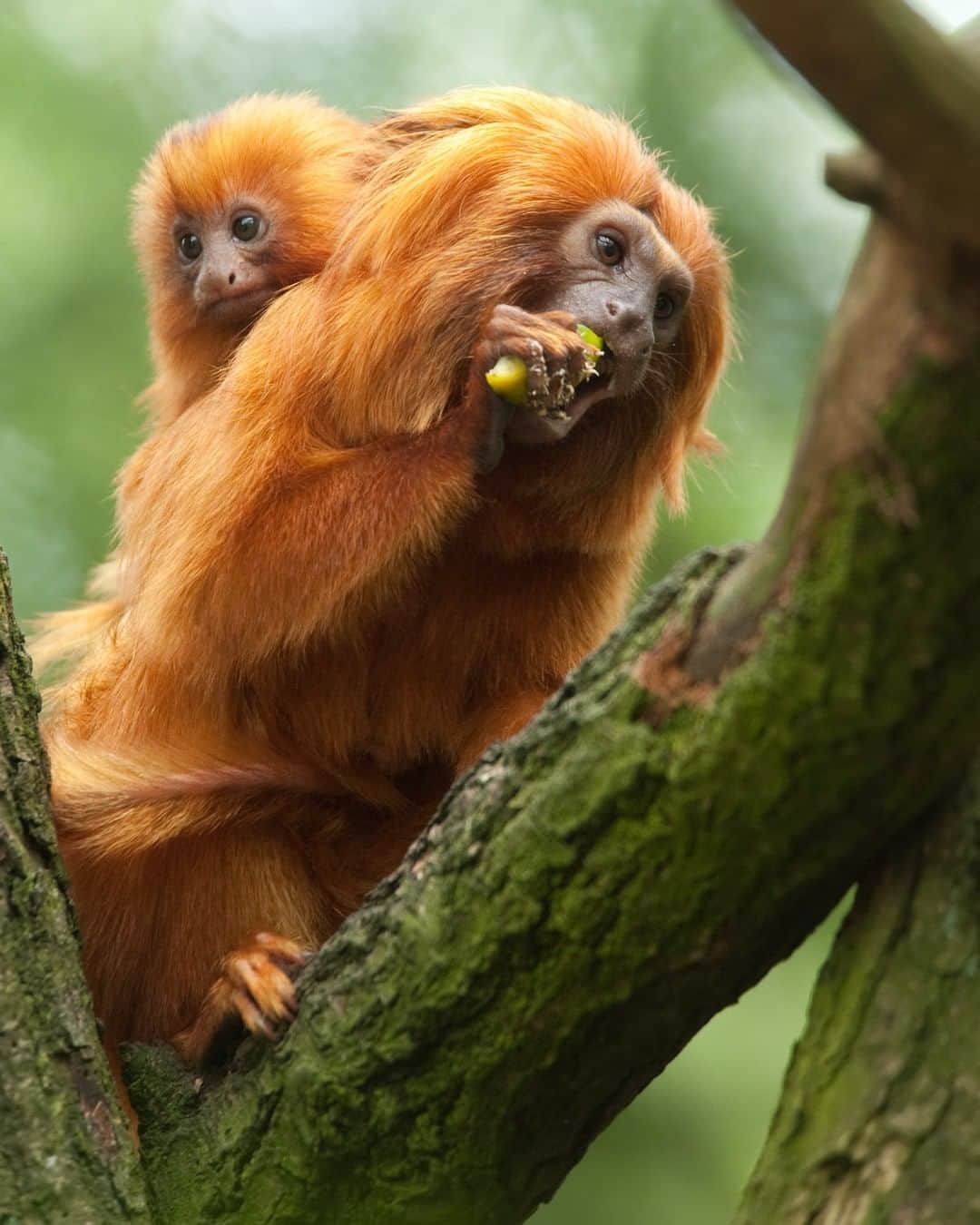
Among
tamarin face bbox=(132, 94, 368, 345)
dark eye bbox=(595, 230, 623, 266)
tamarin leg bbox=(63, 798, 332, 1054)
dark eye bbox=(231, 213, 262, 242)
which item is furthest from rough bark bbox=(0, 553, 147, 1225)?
dark eye bbox=(231, 213, 262, 242)

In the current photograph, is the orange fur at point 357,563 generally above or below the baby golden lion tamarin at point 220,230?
below

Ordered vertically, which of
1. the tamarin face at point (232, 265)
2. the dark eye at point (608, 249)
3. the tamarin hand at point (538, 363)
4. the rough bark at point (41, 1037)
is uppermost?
the tamarin face at point (232, 265)

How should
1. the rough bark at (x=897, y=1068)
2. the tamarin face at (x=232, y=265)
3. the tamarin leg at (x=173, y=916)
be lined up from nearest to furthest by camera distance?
the rough bark at (x=897, y=1068) < the tamarin leg at (x=173, y=916) < the tamarin face at (x=232, y=265)

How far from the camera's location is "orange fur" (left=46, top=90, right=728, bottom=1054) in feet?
10.7

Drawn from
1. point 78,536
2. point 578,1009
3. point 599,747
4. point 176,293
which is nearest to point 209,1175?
point 578,1009

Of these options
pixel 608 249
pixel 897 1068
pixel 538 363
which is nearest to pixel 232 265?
pixel 608 249

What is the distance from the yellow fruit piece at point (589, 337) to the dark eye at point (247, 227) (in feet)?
4.52

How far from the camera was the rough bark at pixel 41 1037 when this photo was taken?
8.22 feet

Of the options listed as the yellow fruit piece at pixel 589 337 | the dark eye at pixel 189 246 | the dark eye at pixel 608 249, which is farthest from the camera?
the dark eye at pixel 189 246

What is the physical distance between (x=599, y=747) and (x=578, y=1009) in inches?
15.0

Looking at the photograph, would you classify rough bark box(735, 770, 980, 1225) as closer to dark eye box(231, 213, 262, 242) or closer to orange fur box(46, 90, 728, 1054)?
orange fur box(46, 90, 728, 1054)

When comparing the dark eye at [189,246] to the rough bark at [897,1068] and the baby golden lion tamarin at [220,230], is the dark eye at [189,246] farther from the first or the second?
the rough bark at [897,1068]

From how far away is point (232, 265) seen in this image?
4133 mm

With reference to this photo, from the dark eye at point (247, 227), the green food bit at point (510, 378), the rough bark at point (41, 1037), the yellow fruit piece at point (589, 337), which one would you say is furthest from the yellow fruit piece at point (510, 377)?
the dark eye at point (247, 227)
